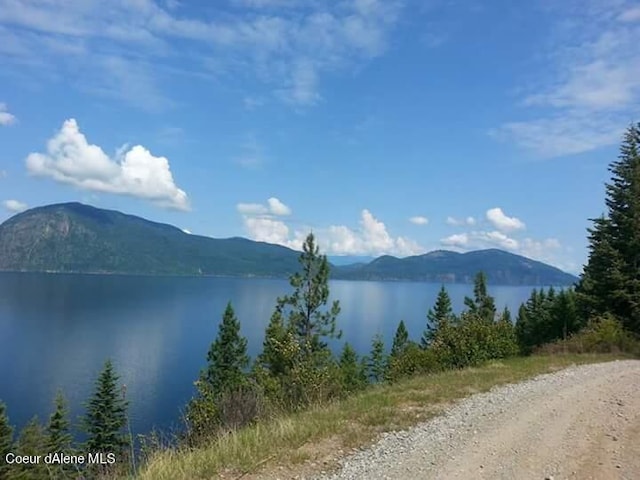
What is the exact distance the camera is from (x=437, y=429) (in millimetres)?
8070

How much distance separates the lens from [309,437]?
7.56 metres

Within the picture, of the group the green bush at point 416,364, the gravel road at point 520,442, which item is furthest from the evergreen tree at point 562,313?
the gravel road at point 520,442

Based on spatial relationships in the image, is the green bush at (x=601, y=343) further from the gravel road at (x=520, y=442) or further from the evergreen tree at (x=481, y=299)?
the evergreen tree at (x=481, y=299)

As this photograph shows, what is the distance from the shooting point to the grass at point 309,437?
6.34m

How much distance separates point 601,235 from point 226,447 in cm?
3097

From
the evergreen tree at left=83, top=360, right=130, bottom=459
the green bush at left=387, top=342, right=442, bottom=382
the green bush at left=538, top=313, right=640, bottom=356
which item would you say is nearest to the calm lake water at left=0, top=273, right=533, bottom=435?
the evergreen tree at left=83, top=360, right=130, bottom=459

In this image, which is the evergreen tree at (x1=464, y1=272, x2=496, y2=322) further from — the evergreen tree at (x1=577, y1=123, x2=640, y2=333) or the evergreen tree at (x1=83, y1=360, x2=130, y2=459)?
the evergreen tree at (x1=83, y1=360, x2=130, y2=459)

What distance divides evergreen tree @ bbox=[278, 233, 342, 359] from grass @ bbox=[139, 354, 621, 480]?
2286 cm

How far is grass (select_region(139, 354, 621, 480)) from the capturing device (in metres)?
6.34

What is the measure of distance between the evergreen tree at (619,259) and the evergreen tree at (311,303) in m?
16.0

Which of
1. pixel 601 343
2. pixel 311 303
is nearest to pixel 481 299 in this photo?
pixel 311 303

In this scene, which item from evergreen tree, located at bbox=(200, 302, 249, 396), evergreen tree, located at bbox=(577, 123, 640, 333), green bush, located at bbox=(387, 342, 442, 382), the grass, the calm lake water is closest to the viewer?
the grass

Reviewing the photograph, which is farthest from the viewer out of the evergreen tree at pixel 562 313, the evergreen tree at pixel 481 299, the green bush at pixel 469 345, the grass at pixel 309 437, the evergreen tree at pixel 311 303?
the evergreen tree at pixel 481 299

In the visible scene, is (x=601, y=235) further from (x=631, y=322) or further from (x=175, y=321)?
(x=175, y=321)
